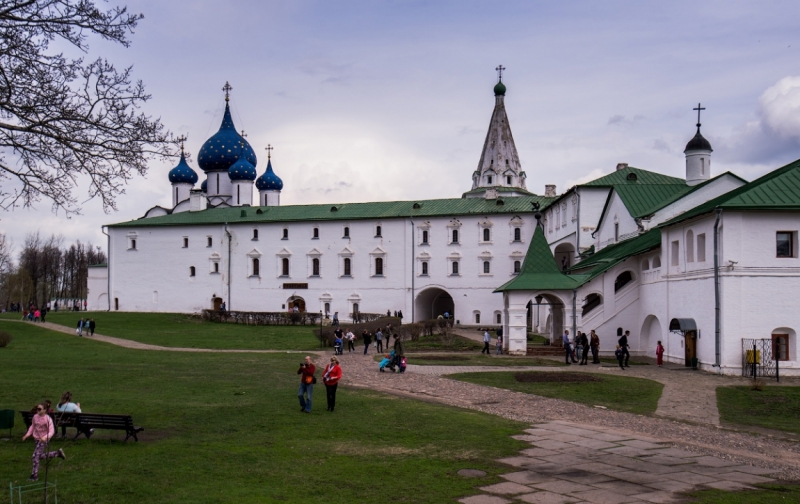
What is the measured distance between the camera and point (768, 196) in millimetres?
23750

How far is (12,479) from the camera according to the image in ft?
31.8

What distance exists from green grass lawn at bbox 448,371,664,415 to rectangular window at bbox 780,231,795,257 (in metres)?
6.38

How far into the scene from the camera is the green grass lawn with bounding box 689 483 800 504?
9.04 m

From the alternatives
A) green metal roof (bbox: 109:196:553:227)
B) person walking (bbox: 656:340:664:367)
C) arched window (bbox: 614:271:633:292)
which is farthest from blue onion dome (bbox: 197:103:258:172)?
person walking (bbox: 656:340:664:367)

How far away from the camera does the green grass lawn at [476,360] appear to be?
2631 centimetres

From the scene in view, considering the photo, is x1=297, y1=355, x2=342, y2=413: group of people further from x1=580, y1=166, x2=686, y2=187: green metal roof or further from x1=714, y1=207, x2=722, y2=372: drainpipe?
x1=580, y1=166, x2=686, y2=187: green metal roof

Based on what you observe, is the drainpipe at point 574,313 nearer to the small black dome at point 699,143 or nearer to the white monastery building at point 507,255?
the white monastery building at point 507,255

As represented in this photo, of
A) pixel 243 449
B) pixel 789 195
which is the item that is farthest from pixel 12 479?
pixel 789 195

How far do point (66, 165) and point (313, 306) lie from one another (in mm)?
43969

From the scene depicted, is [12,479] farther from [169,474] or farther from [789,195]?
[789,195]

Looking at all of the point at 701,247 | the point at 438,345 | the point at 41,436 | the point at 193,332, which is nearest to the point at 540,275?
the point at 438,345

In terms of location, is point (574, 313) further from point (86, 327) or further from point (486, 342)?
point (86, 327)

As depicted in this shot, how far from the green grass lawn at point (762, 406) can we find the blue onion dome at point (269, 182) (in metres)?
54.0

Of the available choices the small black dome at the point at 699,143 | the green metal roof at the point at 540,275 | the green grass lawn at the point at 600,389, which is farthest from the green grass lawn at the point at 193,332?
the small black dome at the point at 699,143
